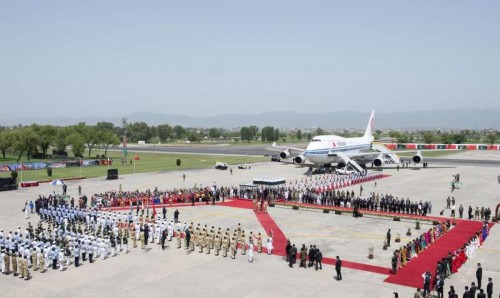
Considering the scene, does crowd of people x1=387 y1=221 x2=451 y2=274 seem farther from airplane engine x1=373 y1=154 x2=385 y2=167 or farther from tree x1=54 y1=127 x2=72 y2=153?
tree x1=54 y1=127 x2=72 y2=153

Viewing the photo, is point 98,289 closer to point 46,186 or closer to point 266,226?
point 266,226

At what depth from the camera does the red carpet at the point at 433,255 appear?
66.0ft

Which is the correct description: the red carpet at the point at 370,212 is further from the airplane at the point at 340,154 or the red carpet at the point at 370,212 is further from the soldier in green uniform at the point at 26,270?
the airplane at the point at 340,154

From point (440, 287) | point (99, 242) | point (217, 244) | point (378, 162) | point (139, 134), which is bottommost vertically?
point (440, 287)

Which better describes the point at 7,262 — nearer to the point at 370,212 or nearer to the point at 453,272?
the point at 453,272

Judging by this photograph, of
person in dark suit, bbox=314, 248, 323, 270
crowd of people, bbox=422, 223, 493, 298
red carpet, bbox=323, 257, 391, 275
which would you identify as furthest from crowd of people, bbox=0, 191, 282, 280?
crowd of people, bbox=422, 223, 493, 298

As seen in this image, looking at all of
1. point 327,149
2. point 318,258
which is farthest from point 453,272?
point 327,149

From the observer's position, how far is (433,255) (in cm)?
2372

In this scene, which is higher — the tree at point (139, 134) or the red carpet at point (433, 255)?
the tree at point (139, 134)

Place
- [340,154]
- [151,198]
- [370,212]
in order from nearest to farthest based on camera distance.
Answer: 1. [370,212]
2. [151,198]
3. [340,154]

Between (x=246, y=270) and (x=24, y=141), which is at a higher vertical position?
(x=24, y=141)

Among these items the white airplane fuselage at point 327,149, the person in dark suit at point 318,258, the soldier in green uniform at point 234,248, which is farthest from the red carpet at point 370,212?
the white airplane fuselage at point 327,149

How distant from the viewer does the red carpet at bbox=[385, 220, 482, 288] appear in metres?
20.1

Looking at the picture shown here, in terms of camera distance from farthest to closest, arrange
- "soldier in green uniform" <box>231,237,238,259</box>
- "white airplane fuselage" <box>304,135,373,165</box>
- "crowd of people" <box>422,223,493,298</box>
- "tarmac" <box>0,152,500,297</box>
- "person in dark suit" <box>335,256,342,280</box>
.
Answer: "white airplane fuselage" <box>304,135,373,165</box>, "soldier in green uniform" <box>231,237,238,259</box>, "person in dark suit" <box>335,256,342,280</box>, "tarmac" <box>0,152,500,297</box>, "crowd of people" <box>422,223,493,298</box>
